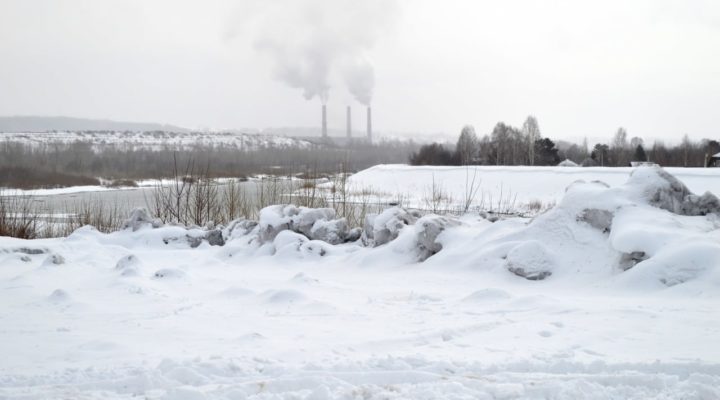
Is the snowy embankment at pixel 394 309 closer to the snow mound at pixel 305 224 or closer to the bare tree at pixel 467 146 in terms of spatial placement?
the snow mound at pixel 305 224

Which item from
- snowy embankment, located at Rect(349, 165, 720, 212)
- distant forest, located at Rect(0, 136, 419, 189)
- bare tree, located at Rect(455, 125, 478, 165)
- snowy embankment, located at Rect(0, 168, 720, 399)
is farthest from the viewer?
bare tree, located at Rect(455, 125, 478, 165)

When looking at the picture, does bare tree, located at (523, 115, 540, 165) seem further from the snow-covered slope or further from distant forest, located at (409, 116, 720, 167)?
the snow-covered slope

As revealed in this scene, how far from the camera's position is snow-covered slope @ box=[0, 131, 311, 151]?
265 ft

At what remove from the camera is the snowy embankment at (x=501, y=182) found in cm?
2412

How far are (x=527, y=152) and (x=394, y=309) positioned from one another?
1829 inches

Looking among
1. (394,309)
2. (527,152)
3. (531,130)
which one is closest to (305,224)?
(394,309)

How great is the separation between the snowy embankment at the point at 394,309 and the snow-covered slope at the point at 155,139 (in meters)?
75.9

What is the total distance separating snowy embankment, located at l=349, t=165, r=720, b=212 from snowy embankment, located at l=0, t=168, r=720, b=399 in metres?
15.4

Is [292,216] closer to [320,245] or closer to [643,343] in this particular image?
[320,245]

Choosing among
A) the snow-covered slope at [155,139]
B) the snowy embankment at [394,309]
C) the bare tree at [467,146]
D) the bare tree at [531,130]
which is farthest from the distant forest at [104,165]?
the snowy embankment at [394,309]

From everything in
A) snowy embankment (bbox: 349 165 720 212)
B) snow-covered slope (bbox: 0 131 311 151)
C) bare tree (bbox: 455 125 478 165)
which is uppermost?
snow-covered slope (bbox: 0 131 311 151)

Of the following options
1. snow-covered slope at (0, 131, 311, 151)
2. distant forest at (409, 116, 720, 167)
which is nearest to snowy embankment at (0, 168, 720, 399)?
distant forest at (409, 116, 720, 167)

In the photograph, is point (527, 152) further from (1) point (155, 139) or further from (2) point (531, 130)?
(1) point (155, 139)

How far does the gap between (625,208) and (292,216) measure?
3841 mm
